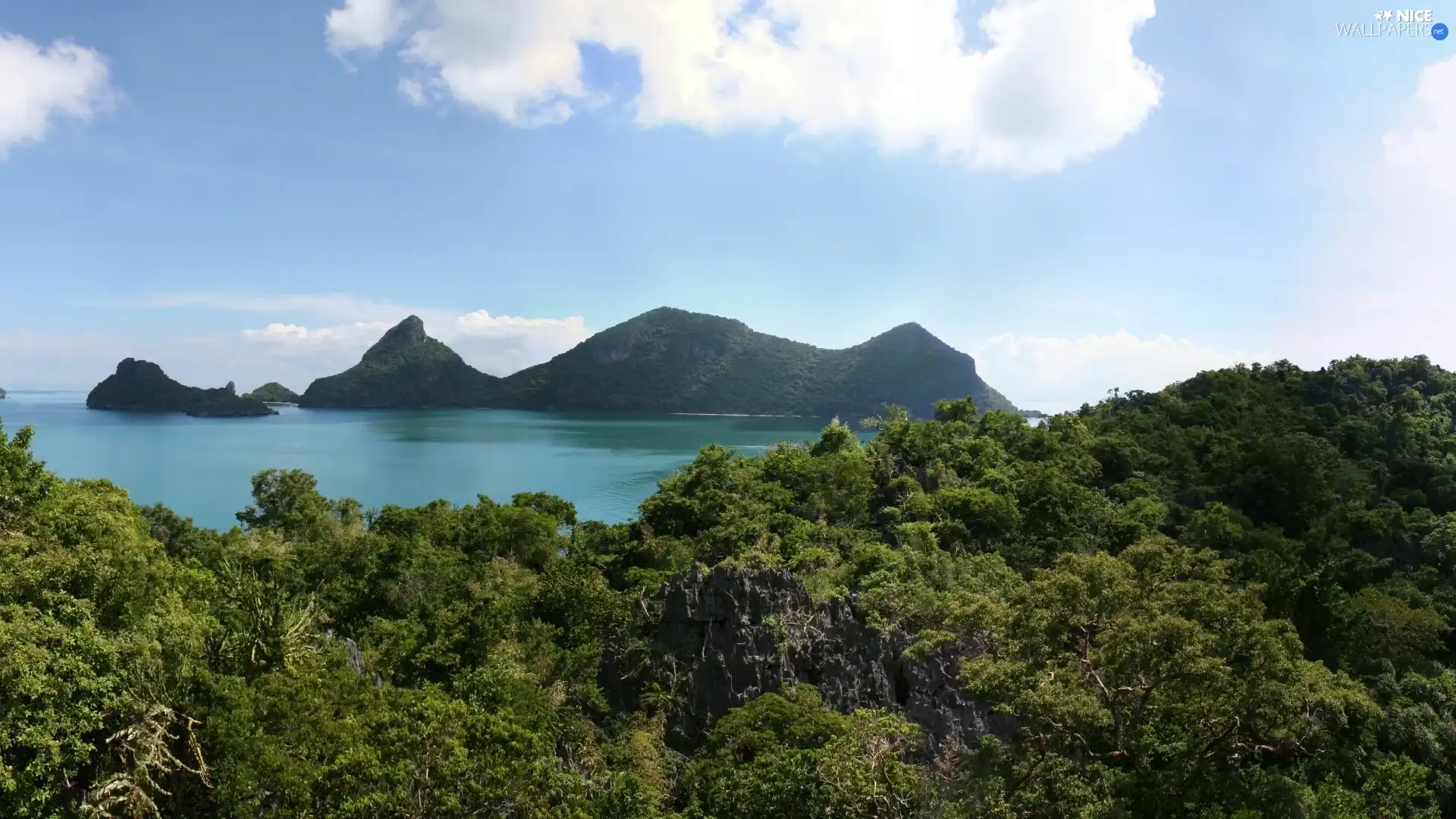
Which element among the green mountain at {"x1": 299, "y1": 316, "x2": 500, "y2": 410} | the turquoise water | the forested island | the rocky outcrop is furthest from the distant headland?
the rocky outcrop

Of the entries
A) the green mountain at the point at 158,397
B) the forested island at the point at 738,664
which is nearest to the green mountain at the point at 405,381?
the green mountain at the point at 158,397

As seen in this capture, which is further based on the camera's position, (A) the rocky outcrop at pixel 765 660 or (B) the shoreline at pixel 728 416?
(B) the shoreline at pixel 728 416

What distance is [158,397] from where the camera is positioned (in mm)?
111125

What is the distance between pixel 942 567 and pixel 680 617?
6816mm

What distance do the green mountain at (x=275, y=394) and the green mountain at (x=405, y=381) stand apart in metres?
8.06

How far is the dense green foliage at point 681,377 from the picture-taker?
126 meters

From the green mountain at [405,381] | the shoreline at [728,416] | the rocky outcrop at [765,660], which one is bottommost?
the rocky outcrop at [765,660]

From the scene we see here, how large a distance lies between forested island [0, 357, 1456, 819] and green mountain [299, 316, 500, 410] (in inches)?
4271

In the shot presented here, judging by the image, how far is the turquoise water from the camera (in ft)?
163

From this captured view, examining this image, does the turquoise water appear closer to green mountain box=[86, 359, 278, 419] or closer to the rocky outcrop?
green mountain box=[86, 359, 278, 419]

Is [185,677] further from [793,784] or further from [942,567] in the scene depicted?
[942,567]

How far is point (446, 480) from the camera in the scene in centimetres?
5469

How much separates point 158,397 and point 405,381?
109 ft

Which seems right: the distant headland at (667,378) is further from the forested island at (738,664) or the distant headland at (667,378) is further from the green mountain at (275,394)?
the forested island at (738,664)
